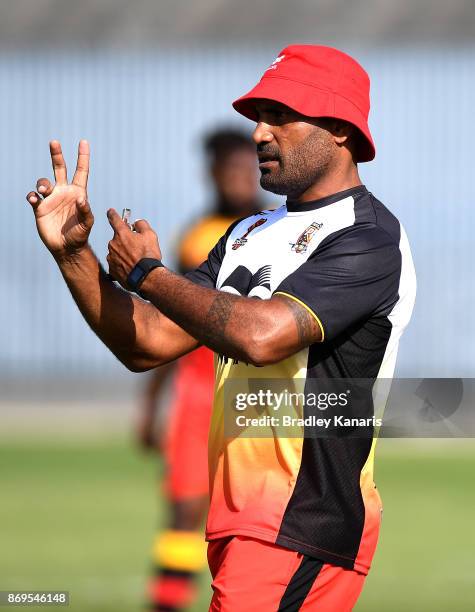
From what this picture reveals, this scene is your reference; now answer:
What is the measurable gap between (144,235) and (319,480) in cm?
94

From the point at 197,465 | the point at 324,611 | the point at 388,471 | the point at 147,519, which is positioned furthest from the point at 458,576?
the point at 388,471

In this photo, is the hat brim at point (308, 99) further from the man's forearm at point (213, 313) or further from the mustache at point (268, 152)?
the man's forearm at point (213, 313)

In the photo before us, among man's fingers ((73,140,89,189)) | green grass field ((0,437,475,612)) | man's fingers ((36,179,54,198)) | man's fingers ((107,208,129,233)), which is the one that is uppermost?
man's fingers ((73,140,89,189))

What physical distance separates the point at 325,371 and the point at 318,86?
932mm

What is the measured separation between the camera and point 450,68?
70.4ft

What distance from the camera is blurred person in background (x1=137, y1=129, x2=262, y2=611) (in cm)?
707

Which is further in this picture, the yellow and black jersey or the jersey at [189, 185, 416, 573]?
the yellow and black jersey

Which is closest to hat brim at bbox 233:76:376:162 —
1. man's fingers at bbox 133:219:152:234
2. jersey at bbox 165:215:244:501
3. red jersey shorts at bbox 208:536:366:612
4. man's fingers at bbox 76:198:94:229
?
man's fingers at bbox 133:219:152:234

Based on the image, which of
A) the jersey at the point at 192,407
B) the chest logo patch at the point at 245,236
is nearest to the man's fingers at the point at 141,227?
the chest logo patch at the point at 245,236

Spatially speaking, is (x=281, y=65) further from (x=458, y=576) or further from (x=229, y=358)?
(x=458, y=576)

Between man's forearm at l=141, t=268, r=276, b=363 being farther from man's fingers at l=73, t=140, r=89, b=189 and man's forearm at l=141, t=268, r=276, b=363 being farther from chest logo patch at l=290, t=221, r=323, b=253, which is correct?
man's fingers at l=73, t=140, r=89, b=189

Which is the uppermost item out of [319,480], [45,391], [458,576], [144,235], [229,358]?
[144,235]

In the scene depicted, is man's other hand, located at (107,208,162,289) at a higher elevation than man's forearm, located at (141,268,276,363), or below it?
higher

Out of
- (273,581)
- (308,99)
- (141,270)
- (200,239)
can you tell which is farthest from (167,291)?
(200,239)
